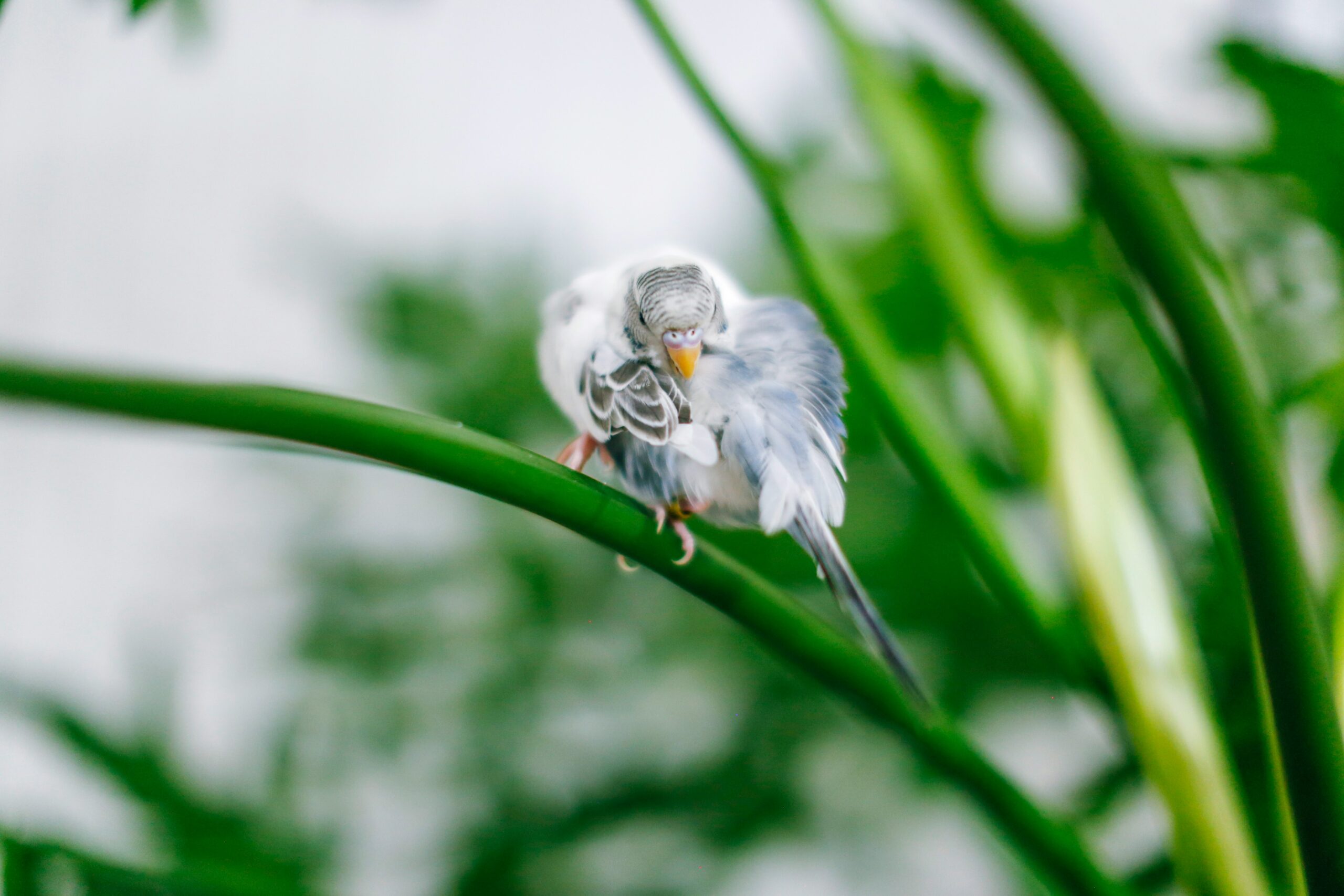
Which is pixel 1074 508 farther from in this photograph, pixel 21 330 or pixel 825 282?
pixel 21 330

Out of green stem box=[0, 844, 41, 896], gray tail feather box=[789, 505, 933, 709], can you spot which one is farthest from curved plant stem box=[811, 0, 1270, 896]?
green stem box=[0, 844, 41, 896]

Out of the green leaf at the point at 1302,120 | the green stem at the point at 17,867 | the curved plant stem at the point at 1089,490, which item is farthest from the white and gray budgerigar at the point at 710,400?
the green leaf at the point at 1302,120

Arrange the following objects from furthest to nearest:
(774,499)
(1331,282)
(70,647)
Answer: (70,647) < (1331,282) < (774,499)

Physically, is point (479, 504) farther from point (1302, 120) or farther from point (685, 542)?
point (1302, 120)

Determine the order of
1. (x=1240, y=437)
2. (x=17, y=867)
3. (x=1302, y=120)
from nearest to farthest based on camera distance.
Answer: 1. (x=1240, y=437)
2. (x=17, y=867)
3. (x=1302, y=120)

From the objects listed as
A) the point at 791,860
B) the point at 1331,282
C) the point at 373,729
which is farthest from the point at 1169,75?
the point at 373,729

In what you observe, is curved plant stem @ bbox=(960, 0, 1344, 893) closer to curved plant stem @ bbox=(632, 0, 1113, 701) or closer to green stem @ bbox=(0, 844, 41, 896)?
curved plant stem @ bbox=(632, 0, 1113, 701)

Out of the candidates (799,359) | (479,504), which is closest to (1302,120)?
(799,359)
